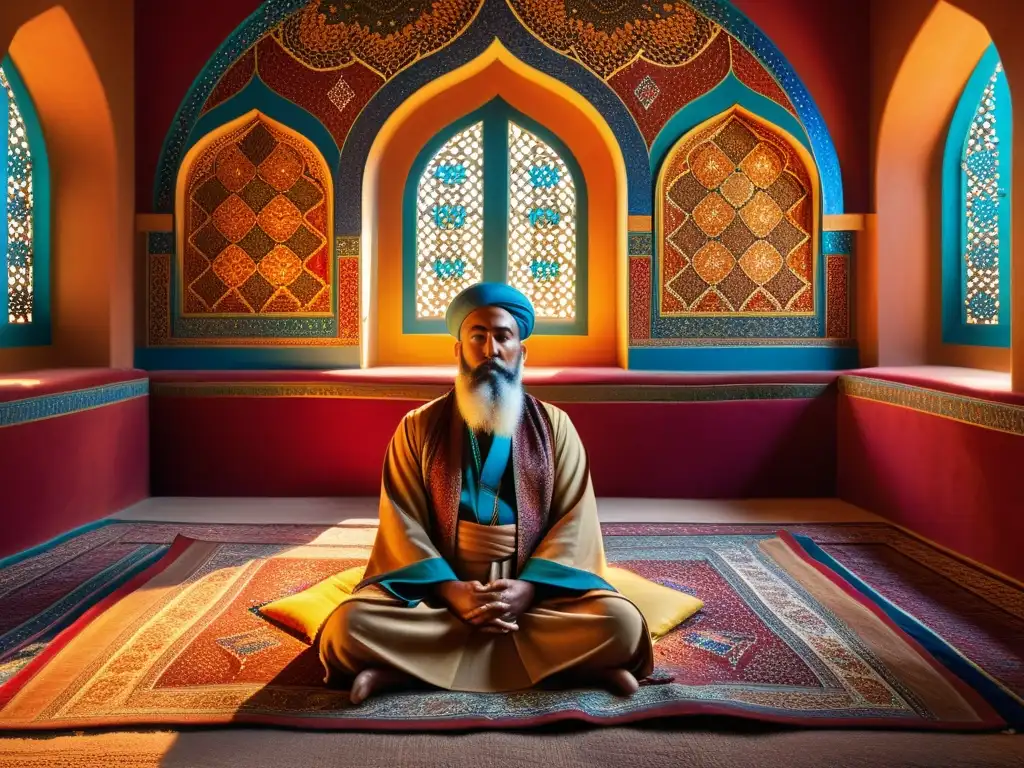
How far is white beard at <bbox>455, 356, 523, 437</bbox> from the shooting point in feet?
9.46

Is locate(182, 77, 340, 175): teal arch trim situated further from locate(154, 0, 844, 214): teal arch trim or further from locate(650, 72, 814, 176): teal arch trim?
locate(650, 72, 814, 176): teal arch trim

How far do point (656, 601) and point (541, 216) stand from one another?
12.2ft

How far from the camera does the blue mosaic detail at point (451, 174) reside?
6473 millimetres

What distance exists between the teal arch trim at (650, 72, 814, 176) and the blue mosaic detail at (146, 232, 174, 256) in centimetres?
329

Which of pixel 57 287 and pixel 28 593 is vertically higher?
pixel 57 287

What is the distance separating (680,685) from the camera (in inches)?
107

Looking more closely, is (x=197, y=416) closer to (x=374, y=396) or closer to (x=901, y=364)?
(x=374, y=396)

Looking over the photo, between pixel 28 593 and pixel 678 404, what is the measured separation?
148 inches

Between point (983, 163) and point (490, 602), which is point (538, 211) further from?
point (490, 602)

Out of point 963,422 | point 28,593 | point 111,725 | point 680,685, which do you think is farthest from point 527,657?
point 963,422

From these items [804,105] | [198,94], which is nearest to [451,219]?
[198,94]

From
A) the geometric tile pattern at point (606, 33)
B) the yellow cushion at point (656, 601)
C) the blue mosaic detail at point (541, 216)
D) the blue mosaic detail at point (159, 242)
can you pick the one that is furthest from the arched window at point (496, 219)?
the yellow cushion at point (656, 601)

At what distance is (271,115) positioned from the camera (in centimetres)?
603

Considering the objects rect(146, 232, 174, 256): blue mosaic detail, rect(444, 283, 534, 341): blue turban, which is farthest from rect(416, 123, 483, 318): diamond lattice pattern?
rect(444, 283, 534, 341): blue turban
